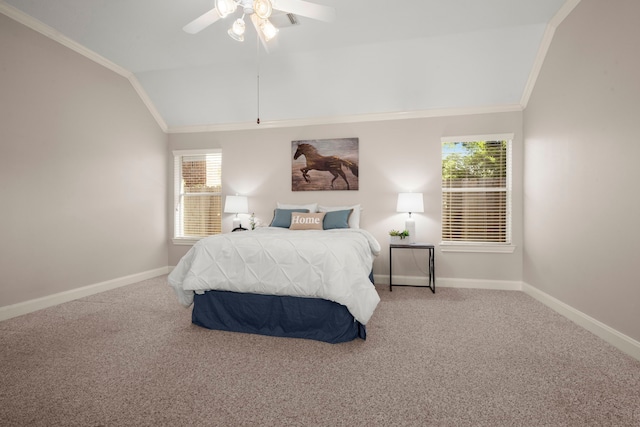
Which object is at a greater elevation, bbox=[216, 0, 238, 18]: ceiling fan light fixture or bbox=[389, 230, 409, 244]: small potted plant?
bbox=[216, 0, 238, 18]: ceiling fan light fixture

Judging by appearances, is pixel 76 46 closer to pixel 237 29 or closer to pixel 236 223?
pixel 237 29

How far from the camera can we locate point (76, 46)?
366 centimetres

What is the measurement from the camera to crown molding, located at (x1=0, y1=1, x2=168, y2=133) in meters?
3.07

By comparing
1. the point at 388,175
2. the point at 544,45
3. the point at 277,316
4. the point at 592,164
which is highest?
the point at 544,45

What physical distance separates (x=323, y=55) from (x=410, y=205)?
210 cm

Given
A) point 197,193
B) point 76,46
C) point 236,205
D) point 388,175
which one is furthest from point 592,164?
point 76,46

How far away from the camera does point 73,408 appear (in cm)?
165

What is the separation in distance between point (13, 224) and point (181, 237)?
7.48 ft

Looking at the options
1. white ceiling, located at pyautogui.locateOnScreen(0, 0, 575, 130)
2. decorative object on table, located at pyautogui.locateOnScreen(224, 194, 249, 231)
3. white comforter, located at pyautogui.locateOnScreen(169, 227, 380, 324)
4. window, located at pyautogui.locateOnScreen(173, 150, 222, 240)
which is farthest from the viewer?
window, located at pyautogui.locateOnScreen(173, 150, 222, 240)

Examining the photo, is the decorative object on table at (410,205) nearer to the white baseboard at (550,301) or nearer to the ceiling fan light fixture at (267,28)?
the white baseboard at (550,301)

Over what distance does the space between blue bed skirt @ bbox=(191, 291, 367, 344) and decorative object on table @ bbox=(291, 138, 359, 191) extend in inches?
94.1

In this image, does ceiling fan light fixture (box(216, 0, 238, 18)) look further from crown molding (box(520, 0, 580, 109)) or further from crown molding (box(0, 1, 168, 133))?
crown molding (box(520, 0, 580, 109))

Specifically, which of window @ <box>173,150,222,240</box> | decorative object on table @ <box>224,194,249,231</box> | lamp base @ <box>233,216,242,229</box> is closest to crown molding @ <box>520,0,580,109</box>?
decorative object on table @ <box>224,194,249,231</box>

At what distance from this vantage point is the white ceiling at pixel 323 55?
3053 mm
